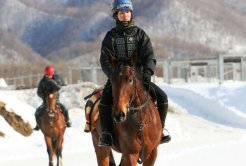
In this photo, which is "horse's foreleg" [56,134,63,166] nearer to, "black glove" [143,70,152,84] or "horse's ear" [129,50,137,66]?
"black glove" [143,70,152,84]

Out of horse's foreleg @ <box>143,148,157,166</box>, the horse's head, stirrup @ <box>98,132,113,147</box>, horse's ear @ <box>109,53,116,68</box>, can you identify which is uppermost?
horse's ear @ <box>109,53,116,68</box>

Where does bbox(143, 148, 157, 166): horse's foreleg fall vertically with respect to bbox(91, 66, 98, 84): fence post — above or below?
above

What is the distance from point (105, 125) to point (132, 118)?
59cm

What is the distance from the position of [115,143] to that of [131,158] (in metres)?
0.62

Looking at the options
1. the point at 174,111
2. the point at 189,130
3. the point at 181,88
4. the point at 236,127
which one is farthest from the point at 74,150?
the point at 181,88

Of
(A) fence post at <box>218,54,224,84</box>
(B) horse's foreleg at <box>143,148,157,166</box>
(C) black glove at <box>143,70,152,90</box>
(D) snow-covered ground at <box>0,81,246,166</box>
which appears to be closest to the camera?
(C) black glove at <box>143,70,152,90</box>

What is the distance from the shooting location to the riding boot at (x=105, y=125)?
1026 cm

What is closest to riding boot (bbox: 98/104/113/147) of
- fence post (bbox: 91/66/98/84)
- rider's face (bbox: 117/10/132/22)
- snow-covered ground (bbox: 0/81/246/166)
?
rider's face (bbox: 117/10/132/22)

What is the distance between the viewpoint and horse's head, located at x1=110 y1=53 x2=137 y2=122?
9125 mm

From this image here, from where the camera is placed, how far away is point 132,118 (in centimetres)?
990

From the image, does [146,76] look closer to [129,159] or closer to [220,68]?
[129,159]

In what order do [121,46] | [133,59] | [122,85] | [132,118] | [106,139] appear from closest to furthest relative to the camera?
[122,85]
[133,59]
[132,118]
[106,139]
[121,46]

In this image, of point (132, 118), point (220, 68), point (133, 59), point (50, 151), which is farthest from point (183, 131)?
point (133, 59)

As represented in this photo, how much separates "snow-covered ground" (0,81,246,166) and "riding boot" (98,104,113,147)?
6622mm
